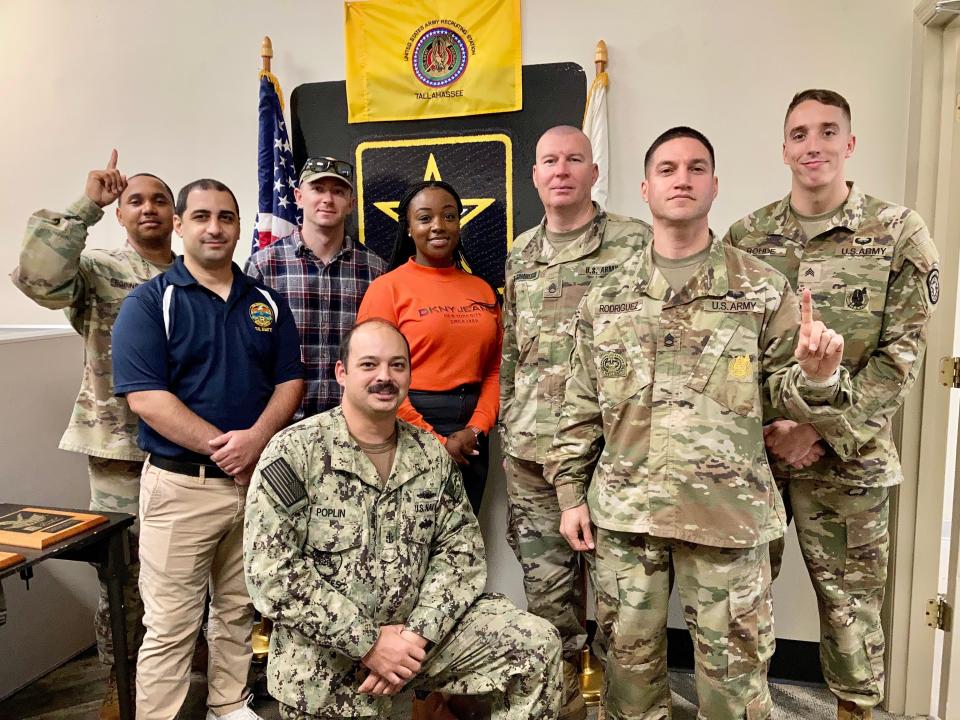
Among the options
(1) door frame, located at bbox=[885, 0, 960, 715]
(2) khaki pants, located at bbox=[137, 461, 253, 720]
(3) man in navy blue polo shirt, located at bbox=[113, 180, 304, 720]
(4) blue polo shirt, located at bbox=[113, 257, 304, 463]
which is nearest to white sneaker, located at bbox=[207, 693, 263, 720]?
(3) man in navy blue polo shirt, located at bbox=[113, 180, 304, 720]

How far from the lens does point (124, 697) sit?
1938mm

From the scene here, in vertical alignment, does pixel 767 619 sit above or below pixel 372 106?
below

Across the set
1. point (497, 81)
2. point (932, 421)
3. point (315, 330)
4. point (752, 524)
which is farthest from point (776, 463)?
point (497, 81)

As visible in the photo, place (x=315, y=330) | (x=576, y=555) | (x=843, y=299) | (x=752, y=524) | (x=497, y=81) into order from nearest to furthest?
(x=752, y=524)
(x=843, y=299)
(x=576, y=555)
(x=315, y=330)
(x=497, y=81)

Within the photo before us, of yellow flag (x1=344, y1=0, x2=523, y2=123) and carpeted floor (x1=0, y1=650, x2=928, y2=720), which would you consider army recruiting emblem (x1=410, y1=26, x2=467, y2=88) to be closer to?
yellow flag (x1=344, y1=0, x2=523, y2=123)

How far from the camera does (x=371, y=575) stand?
5.50ft

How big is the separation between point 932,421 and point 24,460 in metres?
3.14

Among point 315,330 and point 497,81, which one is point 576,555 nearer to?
point 315,330

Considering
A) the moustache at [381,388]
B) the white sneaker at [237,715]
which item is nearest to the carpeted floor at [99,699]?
the white sneaker at [237,715]

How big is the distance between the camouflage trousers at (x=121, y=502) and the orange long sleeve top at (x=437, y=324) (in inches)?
36.7

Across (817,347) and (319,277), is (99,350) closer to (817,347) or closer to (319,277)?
(319,277)

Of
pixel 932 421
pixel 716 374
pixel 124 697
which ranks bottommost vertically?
pixel 124 697

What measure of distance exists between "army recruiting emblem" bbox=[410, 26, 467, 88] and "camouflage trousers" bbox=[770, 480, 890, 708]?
192cm

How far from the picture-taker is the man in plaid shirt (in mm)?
2393
